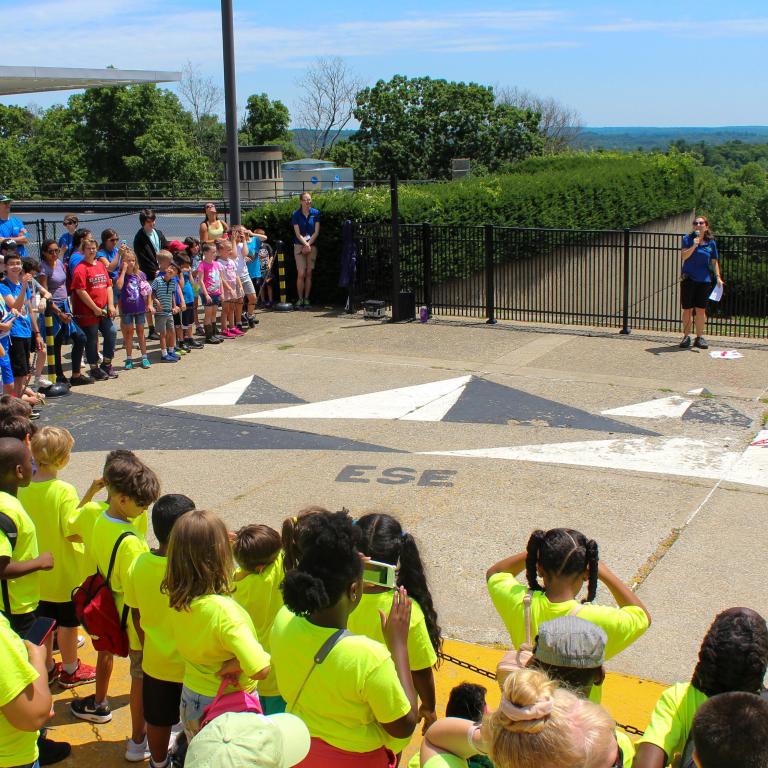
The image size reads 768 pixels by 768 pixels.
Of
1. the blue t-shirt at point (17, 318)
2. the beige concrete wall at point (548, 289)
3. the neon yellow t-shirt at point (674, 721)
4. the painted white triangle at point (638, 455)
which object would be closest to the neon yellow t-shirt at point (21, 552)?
the neon yellow t-shirt at point (674, 721)

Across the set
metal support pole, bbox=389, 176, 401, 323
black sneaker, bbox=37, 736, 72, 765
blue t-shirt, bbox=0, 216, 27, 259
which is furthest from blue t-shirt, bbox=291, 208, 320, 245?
black sneaker, bbox=37, 736, 72, 765

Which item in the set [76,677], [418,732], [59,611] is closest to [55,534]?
[59,611]

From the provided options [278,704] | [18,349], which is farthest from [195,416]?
[278,704]

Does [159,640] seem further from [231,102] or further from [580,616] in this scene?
[231,102]

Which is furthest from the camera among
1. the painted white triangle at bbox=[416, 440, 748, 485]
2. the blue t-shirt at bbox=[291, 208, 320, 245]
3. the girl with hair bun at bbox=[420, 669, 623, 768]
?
the blue t-shirt at bbox=[291, 208, 320, 245]

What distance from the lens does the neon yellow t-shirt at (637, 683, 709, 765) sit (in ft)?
10.5

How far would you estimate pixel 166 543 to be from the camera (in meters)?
4.19

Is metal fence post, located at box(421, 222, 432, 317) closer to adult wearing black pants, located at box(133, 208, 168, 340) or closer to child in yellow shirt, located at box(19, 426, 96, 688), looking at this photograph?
adult wearing black pants, located at box(133, 208, 168, 340)

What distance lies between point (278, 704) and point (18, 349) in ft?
24.5

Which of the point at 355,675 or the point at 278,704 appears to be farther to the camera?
the point at 278,704

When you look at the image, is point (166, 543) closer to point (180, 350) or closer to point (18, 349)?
point (18, 349)

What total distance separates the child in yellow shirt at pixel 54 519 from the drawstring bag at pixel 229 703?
5.25 ft

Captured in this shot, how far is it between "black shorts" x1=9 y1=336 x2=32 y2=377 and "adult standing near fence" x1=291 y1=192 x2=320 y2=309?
6.70m

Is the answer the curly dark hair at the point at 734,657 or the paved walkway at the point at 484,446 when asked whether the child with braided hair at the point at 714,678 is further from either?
the paved walkway at the point at 484,446
